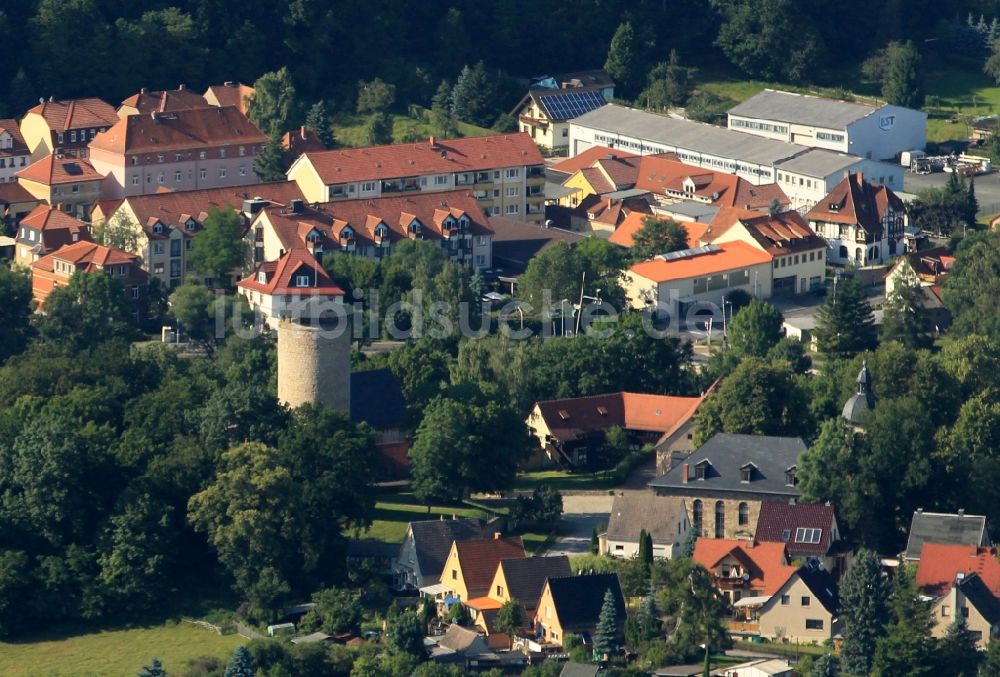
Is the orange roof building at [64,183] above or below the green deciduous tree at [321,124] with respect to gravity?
below

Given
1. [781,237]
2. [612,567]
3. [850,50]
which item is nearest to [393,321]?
[781,237]

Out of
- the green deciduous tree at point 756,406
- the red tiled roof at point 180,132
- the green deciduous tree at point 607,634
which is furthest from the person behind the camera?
the red tiled roof at point 180,132

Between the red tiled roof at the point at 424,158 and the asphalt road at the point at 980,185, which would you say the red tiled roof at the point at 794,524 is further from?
the asphalt road at the point at 980,185

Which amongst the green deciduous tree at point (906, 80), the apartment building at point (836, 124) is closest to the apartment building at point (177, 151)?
the apartment building at point (836, 124)

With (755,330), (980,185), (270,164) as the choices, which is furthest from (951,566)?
(980,185)

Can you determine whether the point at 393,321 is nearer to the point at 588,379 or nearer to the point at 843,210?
the point at 588,379
